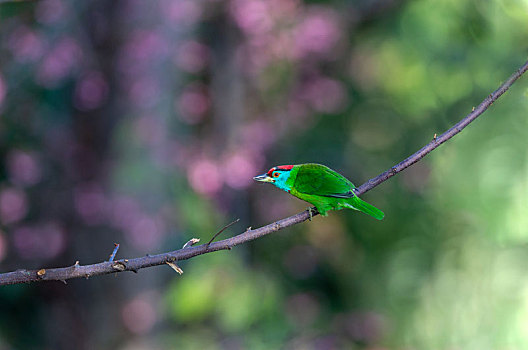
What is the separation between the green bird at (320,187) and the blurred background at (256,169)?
2.17 meters

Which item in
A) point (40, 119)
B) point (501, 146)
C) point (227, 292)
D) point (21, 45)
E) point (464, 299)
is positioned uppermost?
point (21, 45)

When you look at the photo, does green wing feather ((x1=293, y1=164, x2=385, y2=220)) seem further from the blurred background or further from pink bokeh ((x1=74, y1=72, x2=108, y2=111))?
pink bokeh ((x1=74, y1=72, x2=108, y2=111))

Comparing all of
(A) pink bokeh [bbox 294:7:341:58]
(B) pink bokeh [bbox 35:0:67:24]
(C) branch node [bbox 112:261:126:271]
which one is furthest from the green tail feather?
(A) pink bokeh [bbox 294:7:341:58]

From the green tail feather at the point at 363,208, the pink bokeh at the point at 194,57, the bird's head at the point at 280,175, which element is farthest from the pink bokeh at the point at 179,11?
the green tail feather at the point at 363,208

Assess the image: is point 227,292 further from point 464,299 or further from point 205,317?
point 464,299

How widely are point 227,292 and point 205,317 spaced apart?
0.72 meters

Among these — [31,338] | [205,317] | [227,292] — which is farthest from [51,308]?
[227,292]

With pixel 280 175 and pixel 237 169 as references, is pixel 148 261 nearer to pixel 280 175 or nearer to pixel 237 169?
pixel 280 175

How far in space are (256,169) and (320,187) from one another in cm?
379

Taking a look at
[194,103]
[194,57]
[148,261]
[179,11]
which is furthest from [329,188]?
[194,103]

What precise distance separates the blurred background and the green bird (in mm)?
2170

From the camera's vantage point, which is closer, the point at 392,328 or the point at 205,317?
the point at 205,317

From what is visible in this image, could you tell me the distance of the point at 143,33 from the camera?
485cm

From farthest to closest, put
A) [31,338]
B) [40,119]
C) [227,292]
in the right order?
1. [31,338]
2. [40,119]
3. [227,292]
